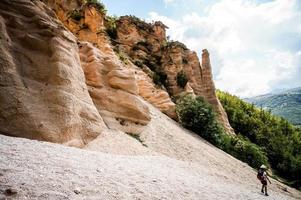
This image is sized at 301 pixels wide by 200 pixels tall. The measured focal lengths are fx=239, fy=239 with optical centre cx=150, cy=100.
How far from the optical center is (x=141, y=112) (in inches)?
747

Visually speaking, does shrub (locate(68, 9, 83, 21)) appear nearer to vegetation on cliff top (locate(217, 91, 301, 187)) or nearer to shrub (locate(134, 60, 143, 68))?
shrub (locate(134, 60, 143, 68))

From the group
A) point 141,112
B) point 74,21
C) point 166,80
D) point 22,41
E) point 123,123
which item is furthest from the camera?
point 166,80

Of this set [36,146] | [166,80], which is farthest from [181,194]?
[166,80]

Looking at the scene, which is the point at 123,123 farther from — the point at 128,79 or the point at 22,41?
the point at 22,41

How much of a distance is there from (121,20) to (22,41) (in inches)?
971

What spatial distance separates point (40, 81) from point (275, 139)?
4420 centimetres

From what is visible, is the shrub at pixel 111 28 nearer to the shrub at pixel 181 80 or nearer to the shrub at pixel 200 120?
the shrub at pixel 181 80

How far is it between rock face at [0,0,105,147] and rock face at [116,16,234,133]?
1852 centimetres

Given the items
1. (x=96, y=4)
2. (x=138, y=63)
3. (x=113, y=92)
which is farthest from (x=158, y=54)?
(x=113, y=92)

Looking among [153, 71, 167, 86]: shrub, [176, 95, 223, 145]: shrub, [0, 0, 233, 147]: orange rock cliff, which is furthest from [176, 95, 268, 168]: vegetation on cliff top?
[0, 0, 233, 147]: orange rock cliff

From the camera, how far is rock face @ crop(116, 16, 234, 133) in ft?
110

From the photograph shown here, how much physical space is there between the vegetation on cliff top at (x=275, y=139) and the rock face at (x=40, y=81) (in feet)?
103

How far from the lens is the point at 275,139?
146 feet

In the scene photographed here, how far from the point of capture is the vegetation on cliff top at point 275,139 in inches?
1426
